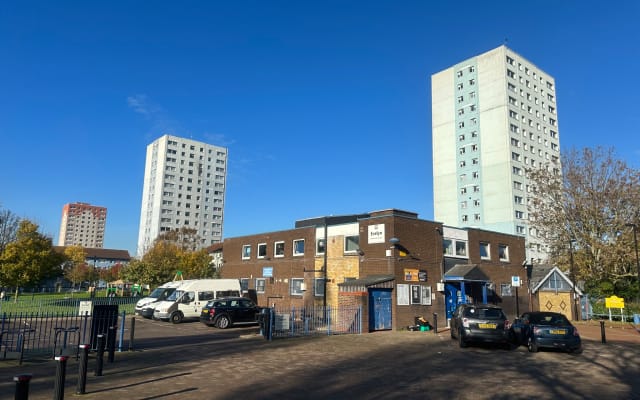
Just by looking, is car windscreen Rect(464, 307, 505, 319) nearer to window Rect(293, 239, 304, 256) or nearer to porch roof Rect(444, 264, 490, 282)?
porch roof Rect(444, 264, 490, 282)

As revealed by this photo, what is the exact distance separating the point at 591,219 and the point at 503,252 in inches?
435

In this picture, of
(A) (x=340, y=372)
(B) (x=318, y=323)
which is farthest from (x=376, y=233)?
(A) (x=340, y=372)

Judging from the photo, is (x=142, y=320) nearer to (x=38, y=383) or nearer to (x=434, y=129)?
(x=38, y=383)

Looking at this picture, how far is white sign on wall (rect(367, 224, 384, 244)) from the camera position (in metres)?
24.0

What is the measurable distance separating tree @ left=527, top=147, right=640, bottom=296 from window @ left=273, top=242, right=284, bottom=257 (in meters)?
Result: 23.0

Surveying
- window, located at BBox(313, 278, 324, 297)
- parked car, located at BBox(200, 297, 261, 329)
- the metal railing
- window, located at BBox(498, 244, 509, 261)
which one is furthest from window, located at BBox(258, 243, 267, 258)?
window, located at BBox(498, 244, 509, 261)

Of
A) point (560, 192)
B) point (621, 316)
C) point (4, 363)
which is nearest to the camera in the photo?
point (4, 363)

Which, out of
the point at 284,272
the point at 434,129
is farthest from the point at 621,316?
the point at 434,129

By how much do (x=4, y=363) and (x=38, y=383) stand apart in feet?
10.4

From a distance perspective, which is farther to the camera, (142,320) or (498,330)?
(142,320)

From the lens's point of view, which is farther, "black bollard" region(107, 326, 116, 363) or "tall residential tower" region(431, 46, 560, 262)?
"tall residential tower" region(431, 46, 560, 262)

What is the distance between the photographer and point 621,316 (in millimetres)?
30016

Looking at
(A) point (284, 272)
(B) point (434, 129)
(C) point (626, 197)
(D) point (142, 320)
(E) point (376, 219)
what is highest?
(B) point (434, 129)

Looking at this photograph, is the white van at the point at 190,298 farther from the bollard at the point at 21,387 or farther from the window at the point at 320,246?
the bollard at the point at 21,387
